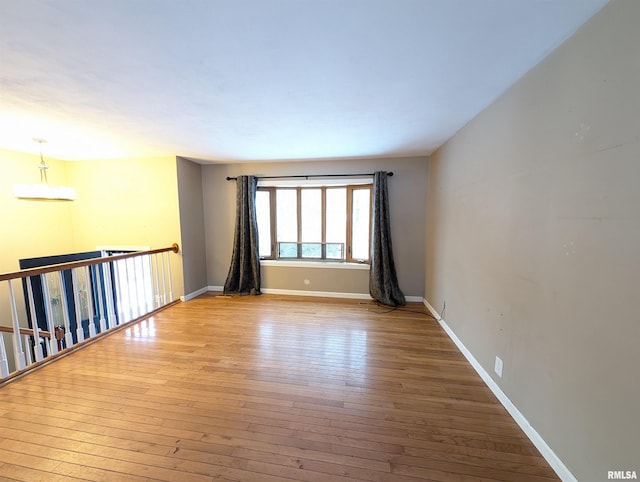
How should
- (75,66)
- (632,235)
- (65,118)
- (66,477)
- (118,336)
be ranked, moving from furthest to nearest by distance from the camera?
(118,336), (65,118), (75,66), (66,477), (632,235)

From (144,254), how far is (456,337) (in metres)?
4.17

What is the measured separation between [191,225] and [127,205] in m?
1.02

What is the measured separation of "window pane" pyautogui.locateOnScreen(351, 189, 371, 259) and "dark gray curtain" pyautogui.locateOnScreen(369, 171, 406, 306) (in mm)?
268

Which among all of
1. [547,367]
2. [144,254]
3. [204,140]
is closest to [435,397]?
[547,367]

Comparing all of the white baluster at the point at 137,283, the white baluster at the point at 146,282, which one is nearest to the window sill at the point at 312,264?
the white baluster at the point at 146,282

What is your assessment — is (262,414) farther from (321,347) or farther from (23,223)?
(23,223)

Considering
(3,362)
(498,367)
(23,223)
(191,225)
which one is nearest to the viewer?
(498,367)

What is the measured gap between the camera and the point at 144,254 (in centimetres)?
344

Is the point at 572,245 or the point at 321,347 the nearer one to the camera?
the point at 572,245

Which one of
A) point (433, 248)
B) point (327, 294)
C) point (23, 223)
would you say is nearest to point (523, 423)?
point (433, 248)

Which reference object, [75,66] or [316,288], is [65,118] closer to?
[75,66]

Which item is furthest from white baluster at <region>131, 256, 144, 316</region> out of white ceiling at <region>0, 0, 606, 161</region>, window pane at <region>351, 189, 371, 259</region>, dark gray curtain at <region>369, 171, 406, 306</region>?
dark gray curtain at <region>369, 171, 406, 306</region>

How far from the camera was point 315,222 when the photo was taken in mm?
4289

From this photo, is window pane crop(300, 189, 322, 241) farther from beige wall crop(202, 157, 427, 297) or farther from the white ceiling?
the white ceiling
